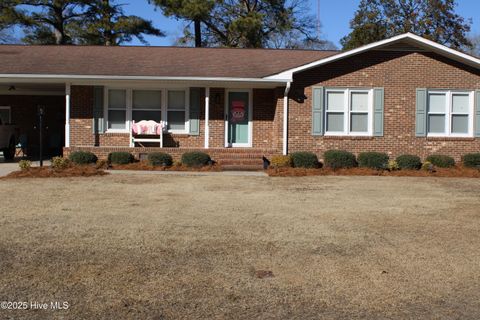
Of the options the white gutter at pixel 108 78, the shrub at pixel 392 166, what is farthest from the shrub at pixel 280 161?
the shrub at pixel 392 166

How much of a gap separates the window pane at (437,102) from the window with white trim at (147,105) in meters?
8.96

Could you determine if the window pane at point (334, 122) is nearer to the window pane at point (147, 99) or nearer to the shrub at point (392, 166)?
the shrub at point (392, 166)

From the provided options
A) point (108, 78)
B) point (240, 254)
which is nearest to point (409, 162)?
point (108, 78)

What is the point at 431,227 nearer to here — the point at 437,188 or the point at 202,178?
the point at 437,188

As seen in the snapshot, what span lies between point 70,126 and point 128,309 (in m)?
14.8

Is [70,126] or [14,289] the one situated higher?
[70,126]

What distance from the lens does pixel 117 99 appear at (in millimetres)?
18703

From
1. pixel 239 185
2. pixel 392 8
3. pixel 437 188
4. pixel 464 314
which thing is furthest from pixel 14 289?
pixel 392 8

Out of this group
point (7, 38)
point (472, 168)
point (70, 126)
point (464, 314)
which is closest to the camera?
point (464, 314)

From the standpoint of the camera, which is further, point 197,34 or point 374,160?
point 197,34

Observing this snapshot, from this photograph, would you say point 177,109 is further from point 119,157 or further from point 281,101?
point 281,101

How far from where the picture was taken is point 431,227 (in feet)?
27.0

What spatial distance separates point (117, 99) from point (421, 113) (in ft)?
33.0

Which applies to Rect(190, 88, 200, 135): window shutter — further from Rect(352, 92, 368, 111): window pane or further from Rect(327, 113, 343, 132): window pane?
Rect(352, 92, 368, 111): window pane
